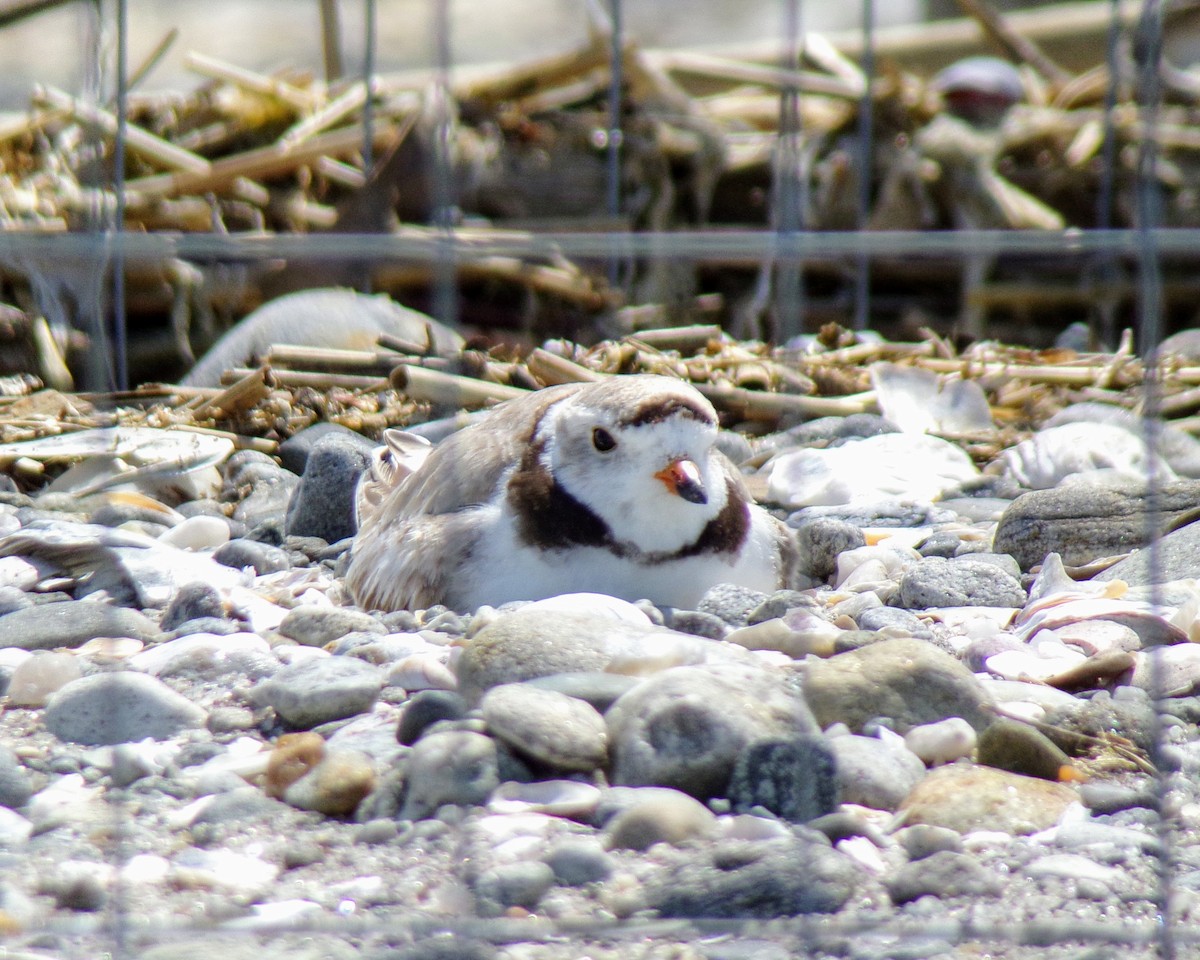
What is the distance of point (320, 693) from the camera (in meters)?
2.47

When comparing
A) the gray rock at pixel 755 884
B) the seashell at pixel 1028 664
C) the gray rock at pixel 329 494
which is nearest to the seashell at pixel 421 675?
the gray rock at pixel 755 884

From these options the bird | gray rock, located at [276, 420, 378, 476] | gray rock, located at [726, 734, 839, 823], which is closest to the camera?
gray rock, located at [726, 734, 839, 823]

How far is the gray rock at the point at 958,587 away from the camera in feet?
10.6

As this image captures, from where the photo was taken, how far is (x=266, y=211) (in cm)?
732

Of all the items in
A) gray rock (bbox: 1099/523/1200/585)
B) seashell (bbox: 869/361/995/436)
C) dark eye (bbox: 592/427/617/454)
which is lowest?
gray rock (bbox: 1099/523/1200/585)

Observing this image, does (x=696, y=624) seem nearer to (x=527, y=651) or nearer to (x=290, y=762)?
(x=527, y=651)

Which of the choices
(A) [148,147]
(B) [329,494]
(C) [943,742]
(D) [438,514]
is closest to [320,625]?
(D) [438,514]

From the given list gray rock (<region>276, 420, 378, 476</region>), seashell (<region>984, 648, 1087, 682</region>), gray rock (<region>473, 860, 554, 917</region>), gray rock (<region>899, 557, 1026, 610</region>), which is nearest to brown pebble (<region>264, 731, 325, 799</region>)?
gray rock (<region>473, 860, 554, 917</region>)

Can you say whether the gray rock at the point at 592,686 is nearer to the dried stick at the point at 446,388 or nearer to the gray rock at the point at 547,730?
the gray rock at the point at 547,730

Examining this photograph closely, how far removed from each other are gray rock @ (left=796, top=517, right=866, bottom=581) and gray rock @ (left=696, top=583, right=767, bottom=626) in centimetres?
67

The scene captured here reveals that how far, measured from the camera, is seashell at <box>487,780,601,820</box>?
2.11 meters

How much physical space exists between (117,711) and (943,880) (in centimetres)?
138

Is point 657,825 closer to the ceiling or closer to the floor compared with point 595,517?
closer to the floor

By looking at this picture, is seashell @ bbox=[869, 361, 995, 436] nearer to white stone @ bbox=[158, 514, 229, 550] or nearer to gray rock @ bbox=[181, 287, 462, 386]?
gray rock @ bbox=[181, 287, 462, 386]
